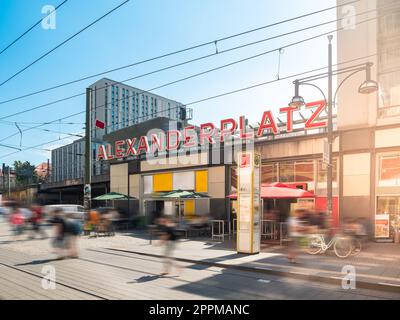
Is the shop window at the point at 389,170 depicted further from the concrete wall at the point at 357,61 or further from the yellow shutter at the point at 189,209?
A: the yellow shutter at the point at 189,209

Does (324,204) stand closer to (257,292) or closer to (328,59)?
(328,59)

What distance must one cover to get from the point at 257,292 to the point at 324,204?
1049cm

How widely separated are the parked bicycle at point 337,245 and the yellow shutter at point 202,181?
33.3 feet

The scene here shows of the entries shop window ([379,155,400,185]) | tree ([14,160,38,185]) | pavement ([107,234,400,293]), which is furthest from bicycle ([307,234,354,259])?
tree ([14,160,38,185])

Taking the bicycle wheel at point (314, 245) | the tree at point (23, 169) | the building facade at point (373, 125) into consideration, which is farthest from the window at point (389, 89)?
the tree at point (23, 169)

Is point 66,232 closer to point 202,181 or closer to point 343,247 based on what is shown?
point 343,247

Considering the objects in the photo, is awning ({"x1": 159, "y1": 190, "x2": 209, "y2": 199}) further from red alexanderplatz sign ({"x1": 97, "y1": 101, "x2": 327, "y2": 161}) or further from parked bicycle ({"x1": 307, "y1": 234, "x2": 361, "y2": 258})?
parked bicycle ({"x1": 307, "y1": 234, "x2": 361, "y2": 258})

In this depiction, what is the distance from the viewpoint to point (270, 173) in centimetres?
1872

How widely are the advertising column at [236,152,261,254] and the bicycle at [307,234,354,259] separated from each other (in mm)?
1874

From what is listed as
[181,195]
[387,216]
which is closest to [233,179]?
[181,195]

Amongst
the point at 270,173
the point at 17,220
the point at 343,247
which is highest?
the point at 270,173

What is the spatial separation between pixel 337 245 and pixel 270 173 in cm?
803

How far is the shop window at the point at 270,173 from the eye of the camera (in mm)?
18500

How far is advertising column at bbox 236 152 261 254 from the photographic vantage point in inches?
455
